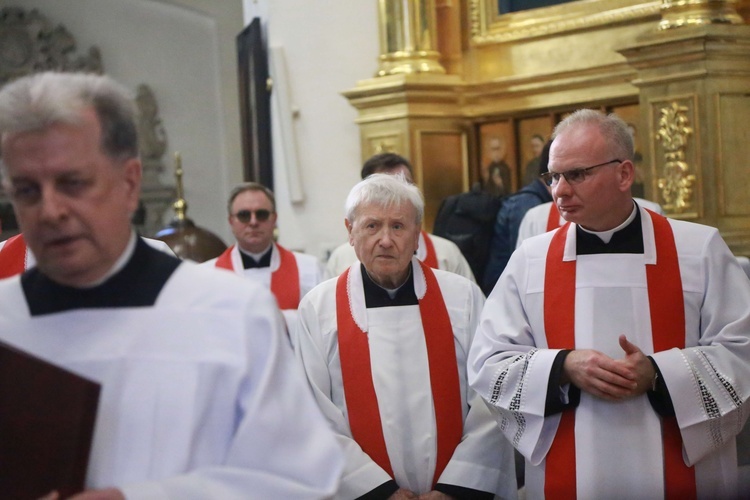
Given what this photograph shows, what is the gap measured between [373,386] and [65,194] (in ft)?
6.93

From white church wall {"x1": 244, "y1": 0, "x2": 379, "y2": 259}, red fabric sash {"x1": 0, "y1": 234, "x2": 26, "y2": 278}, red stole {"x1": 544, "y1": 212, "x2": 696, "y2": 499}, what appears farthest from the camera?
white church wall {"x1": 244, "y1": 0, "x2": 379, "y2": 259}

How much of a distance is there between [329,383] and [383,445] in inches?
12.7

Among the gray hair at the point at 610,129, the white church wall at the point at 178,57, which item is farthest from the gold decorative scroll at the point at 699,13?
the white church wall at the point at 178,57

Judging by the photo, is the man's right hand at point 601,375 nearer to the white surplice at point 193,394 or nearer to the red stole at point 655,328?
the red stole at point 655,328

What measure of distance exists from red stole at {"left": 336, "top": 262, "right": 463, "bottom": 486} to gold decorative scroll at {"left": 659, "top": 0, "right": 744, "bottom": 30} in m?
3.50

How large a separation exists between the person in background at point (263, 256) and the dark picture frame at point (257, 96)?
4.34 m

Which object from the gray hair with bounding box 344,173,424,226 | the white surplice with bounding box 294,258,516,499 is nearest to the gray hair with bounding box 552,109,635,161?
the gray hair with bounding box 344,173,424,226

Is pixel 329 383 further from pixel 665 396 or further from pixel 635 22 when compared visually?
pixel 635 22

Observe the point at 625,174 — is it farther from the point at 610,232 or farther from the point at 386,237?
the point at 386,237

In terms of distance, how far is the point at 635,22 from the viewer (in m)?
8.16

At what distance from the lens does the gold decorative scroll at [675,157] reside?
22.8ft

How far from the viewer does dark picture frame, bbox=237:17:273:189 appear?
11.4m

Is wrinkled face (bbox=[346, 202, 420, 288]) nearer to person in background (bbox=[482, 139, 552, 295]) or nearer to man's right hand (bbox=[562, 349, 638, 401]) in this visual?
man's right hand (bbox=[562, 349, 638, 401])

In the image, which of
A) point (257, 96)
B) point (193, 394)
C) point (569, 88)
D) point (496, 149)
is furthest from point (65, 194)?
point (257, 96)
